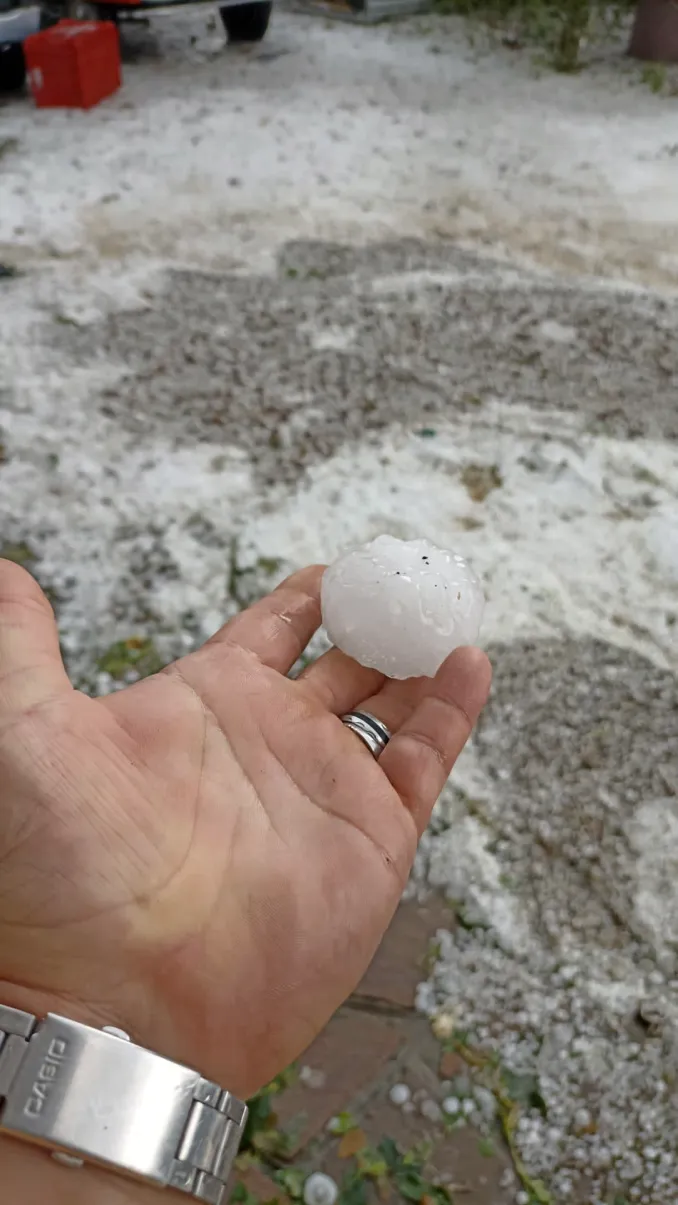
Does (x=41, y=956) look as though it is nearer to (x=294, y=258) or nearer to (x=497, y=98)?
(x=294, y=258)

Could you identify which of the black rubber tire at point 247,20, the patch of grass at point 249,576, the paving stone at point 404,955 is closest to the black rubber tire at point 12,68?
the black rubber tire at point 247,20

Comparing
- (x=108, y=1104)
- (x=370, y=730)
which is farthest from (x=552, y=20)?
(x=108, y=1104)

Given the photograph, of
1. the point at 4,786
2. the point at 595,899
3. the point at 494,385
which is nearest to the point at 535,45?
the point at 494,385

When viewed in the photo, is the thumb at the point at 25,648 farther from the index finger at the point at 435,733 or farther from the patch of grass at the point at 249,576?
the patch of grass at the point at 249,576

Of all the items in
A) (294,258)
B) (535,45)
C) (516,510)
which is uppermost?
(535,45)

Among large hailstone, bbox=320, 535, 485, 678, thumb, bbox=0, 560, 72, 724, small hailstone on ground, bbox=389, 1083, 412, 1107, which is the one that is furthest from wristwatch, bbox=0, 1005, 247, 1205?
large hailstone, bbox=320, 535, 485, 678

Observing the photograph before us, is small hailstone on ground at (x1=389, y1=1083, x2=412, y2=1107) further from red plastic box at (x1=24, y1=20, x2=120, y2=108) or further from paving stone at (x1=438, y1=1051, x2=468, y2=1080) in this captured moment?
red plastic box at (x1=24, y1=20, x2=120, y2=108)
